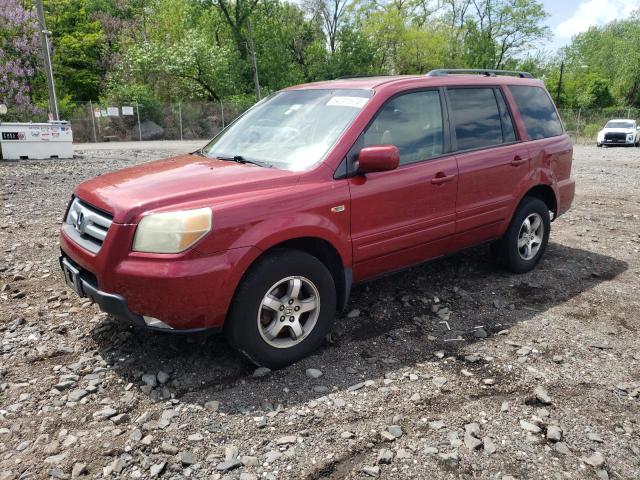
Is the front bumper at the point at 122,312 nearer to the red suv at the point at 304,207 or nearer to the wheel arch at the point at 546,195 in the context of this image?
the red suv at the point at 304,207

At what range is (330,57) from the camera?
4719 centimetres

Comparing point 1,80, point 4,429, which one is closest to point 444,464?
point 4,429

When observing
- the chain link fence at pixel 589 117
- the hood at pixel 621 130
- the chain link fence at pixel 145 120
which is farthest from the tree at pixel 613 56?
the chain link fence at pixel 145 120

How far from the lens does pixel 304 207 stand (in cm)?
335

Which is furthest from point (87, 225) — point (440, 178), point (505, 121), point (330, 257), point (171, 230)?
point (505, 121)

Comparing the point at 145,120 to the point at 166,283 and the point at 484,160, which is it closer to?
the point at 484,160

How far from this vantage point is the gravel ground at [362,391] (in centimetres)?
262

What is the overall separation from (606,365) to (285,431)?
→ 2263 mm

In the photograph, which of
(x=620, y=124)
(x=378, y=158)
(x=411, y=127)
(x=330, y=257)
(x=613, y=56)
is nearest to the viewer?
(x=378, y=158)

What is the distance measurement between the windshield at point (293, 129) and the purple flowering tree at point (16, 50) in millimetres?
23279

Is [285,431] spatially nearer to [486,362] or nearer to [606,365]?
[486,362]

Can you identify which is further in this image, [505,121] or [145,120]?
[145,120]

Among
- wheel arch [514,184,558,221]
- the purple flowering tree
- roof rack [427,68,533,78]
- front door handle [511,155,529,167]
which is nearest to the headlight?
roof rack [427,68,533,78]

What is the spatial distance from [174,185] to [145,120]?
3126cm
